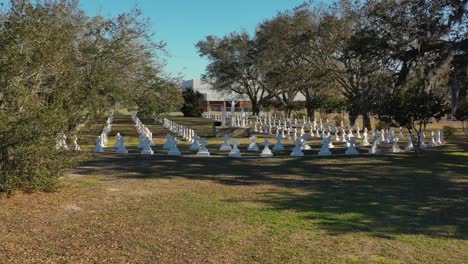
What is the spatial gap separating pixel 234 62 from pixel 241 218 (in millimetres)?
40293

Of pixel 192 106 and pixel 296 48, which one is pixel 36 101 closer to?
pixel 296 48

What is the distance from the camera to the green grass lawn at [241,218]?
532 centimetres

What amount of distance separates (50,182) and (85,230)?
7.51ft

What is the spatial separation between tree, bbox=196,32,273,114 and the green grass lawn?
111 feet

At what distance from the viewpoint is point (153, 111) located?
27906 millimetres

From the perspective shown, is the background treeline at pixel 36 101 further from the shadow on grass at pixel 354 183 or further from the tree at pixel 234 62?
the tree at pixel 234 62

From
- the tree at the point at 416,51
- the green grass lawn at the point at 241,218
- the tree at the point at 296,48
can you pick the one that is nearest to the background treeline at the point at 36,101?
the green grass lawn at the point at 241,218

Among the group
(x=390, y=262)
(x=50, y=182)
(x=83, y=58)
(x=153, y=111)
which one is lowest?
(x=390, y=262)

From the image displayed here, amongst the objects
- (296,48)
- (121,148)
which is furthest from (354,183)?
(296,48)

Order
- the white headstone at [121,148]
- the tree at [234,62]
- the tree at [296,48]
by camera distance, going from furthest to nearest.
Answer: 1. the tree at [234,62]
2. the tree at [296,48]
3. the white headstone at [121,148]

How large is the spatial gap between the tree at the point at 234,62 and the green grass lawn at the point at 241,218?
33968 mm

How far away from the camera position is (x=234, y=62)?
1827 inches

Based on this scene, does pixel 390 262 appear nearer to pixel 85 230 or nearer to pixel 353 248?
pixel 353 248

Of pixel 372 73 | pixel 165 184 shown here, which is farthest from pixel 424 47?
pixel 165 184
